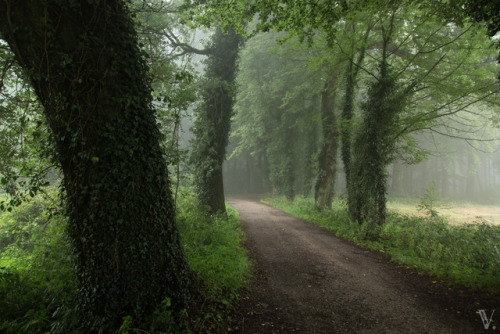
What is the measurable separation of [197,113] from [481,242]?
10.5 meters

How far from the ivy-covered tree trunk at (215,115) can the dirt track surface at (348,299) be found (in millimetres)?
4478

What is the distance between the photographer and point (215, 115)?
10281mm

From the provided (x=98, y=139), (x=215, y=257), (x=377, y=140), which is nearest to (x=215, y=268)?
(x=215, y=257)

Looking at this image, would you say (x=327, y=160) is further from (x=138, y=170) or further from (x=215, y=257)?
(x=138, y=170)

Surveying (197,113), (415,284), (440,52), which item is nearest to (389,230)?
(415,284)

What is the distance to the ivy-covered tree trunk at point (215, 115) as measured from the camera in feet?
33.0

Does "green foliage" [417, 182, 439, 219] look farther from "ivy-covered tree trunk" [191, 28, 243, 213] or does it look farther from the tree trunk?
the tree trunk

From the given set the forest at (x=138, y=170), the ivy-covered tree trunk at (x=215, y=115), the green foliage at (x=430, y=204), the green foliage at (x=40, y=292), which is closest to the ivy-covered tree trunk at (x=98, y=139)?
the forest at (x=138, y=170)

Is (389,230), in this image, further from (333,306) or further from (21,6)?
(21,6)

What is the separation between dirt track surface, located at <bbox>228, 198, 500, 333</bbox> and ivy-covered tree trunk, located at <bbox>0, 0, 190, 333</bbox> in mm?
1759

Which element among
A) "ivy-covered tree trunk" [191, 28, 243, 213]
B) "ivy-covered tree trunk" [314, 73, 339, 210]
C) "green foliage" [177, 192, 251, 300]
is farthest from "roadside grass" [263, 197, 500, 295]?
"ivy-covered tree trunk" [191, 28, 243, 213]

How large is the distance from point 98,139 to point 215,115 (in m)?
7.75

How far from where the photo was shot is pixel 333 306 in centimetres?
400

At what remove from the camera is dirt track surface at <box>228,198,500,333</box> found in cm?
347
